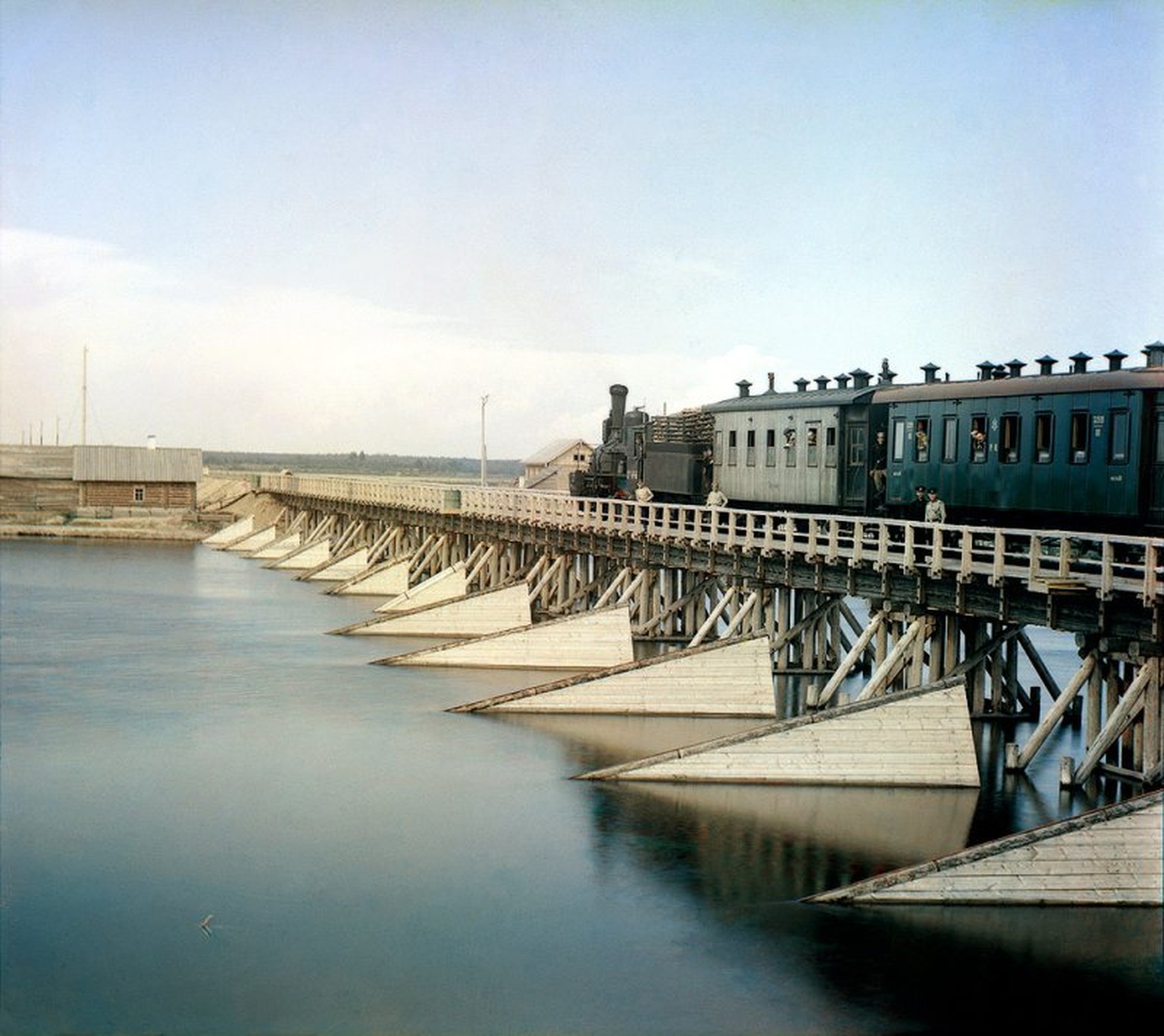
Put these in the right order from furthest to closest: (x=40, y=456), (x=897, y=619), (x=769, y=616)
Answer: (x=40, y=456)
(x=769, y=616)
(x=897, y=619)

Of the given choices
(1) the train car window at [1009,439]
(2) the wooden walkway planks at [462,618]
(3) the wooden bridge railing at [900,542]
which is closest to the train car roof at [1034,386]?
(1) the train car window at [1009,439]

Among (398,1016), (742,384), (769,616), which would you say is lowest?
(398,1016)

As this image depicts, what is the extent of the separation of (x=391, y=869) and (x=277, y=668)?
20.2m

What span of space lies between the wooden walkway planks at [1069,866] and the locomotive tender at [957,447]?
789 centimetres

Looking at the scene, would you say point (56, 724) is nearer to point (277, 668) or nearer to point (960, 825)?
point (277, 668)

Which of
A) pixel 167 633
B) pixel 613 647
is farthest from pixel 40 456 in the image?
pixel 613 647

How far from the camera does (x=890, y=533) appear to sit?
3142 centimetres

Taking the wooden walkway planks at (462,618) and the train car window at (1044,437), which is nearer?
the train car window at (1044,437)

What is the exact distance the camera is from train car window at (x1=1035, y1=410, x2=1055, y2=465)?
2595cm

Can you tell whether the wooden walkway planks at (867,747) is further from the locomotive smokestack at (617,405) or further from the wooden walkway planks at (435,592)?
the locomotive smokestack at (617,405)

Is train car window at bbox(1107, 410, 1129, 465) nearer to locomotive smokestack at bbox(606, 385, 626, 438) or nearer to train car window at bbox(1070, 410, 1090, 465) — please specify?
train car window at bbox(1070, 410, 1090, 465)

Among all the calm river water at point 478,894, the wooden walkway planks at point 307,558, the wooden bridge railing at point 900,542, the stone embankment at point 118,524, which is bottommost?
the calm river water at point 478,894

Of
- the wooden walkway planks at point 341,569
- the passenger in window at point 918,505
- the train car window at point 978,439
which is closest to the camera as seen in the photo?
the train car window at point 978,439

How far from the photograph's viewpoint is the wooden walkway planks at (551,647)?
3572cm
